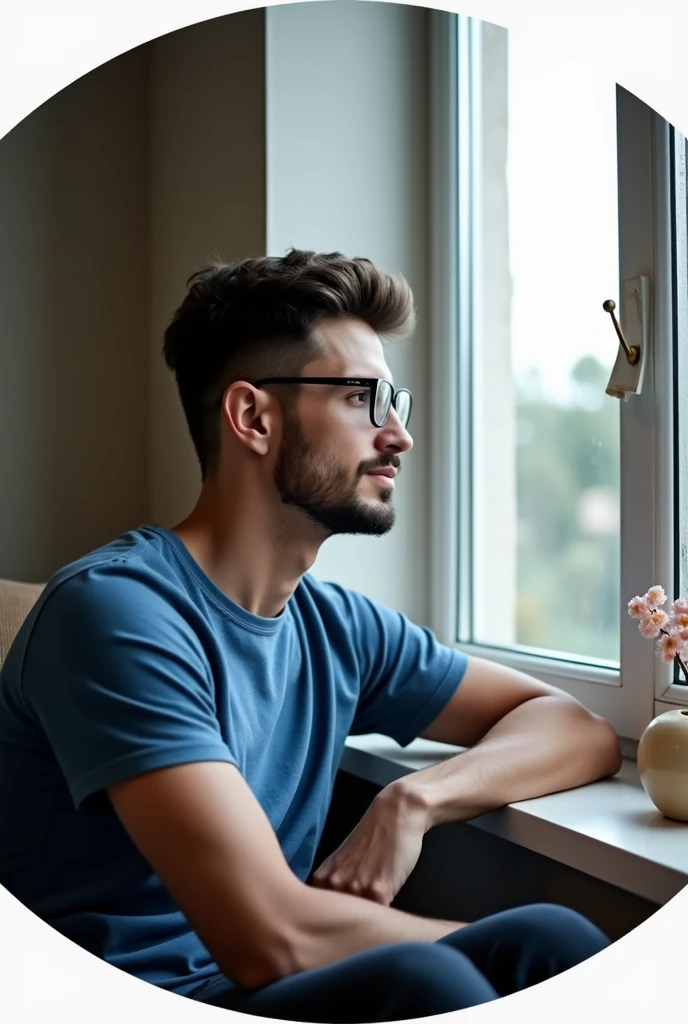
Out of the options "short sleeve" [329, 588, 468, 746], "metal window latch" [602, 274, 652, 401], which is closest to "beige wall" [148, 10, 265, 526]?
"short sleeve" [329, 588, 468, 746]

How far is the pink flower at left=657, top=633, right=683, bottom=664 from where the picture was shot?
3.49 ft

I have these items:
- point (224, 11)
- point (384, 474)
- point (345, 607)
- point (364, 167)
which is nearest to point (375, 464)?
point (384, 474)

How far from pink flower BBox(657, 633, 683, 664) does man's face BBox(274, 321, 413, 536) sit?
390 millimetres

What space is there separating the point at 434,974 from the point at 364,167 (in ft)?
4.69

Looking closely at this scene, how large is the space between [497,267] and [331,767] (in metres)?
1.09

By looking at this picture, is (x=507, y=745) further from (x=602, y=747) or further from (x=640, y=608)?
(x=640, y=608)

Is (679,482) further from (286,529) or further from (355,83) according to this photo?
(355,83)

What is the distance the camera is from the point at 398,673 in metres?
1.37

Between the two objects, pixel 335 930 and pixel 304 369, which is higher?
pixel 304 369


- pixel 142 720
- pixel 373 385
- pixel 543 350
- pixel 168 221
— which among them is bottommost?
pixel 142 720

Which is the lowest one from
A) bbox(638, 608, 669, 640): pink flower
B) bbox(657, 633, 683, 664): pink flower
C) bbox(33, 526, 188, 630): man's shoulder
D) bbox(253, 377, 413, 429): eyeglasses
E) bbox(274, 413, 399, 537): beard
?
bbox(657, 633, 683, 664): pink flower

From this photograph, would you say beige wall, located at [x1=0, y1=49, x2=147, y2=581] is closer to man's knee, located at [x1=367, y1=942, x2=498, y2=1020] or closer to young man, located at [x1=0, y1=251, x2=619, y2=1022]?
young man, located at [x1=0, y1=251, x2=619, y2=1022]

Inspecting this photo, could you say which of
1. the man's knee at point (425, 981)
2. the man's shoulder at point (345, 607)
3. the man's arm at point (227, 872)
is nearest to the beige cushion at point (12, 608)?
the man's shoulder at point (345, 607)

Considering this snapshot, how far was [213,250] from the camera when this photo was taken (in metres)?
1.75
